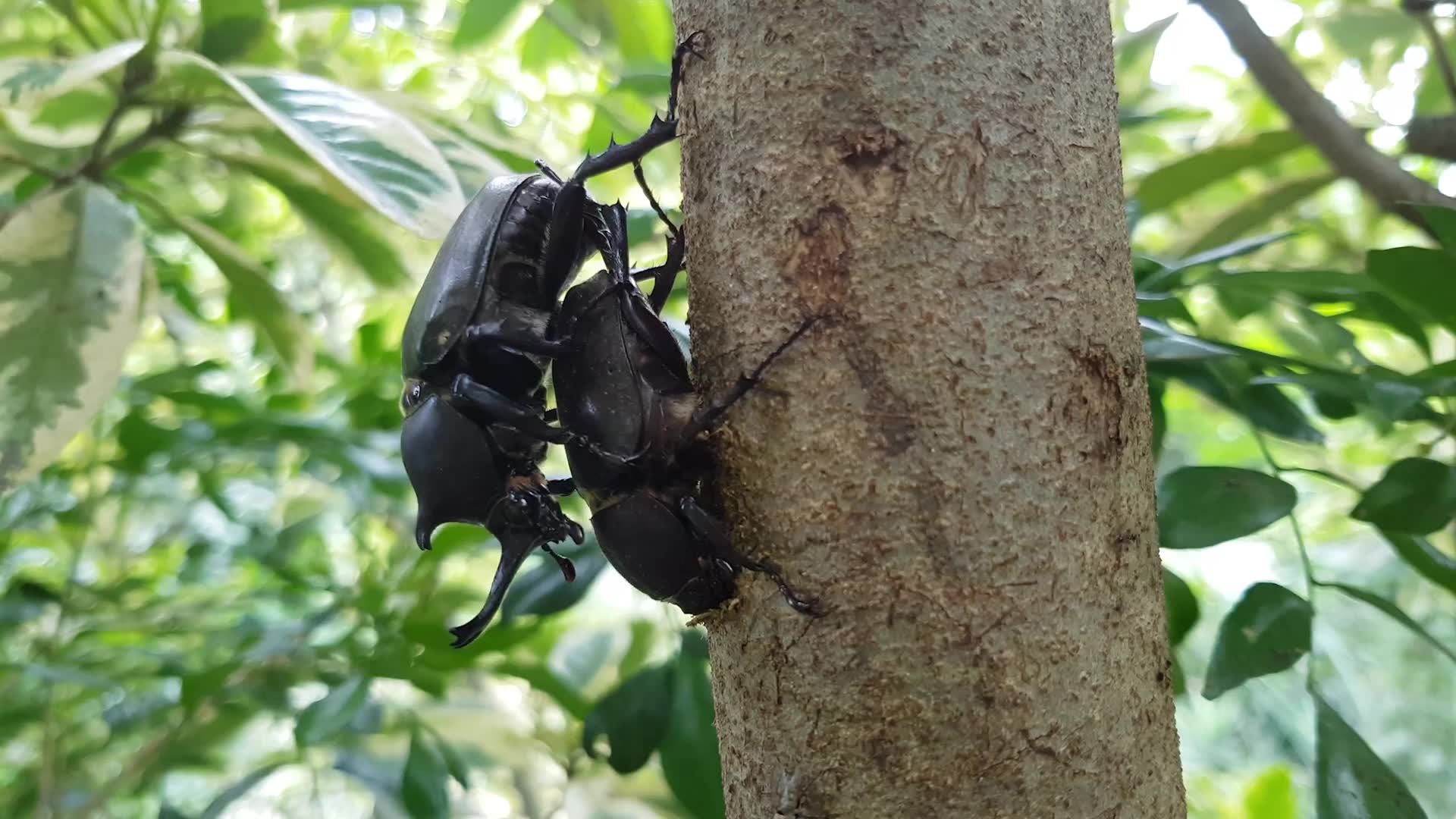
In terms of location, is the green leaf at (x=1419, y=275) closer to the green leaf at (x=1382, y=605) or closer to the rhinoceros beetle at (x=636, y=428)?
the green leaf at (x=1382, y=605)

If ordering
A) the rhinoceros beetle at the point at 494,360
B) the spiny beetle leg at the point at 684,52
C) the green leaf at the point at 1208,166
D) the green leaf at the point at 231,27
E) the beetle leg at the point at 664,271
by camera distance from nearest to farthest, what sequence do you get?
the spiny beetle leg at the point at 684,52
the beetle leg at the point at 664,271
the rhinoceros beetle at the point at 494,360
the green leaf at the point at 231,27
the green leaf at the point at 1208,166

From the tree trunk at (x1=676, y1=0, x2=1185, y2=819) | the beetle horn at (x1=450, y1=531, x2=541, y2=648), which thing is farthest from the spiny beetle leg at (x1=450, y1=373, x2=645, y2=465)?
the tree trunk at (x1=676, y1=0, x2=1185, y2=819)

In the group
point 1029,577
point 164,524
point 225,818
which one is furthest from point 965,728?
point 164,524

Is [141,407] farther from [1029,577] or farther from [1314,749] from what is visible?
[1314,749]

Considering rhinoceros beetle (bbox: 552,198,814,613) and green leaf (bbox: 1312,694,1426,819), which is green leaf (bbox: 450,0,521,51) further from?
green leaf (bbox: 1312,694,1426,819)

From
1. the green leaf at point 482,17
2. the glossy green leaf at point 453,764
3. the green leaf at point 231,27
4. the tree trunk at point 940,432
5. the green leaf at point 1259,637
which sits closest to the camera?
the tree trunk at point 940,432

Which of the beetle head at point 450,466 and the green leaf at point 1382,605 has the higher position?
the green leaf at point 1382,605

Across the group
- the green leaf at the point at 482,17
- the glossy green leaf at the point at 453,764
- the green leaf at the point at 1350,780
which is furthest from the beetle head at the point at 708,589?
the green leaf at the point at 482,17

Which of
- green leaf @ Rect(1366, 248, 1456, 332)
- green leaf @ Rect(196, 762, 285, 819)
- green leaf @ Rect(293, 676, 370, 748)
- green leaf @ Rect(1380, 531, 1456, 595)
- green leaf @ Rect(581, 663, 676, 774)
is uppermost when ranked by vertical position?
green leaf @ Rect(1366, 248, 1456, 332)
